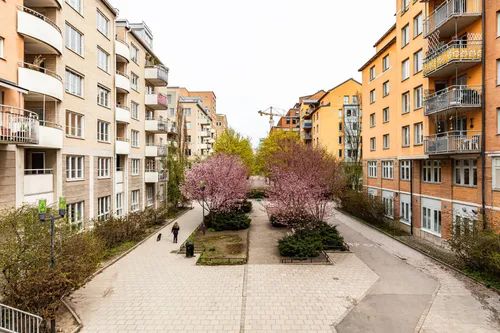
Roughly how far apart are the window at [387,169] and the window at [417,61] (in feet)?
27.0

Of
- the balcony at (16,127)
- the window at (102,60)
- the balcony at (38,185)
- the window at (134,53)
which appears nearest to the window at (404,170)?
the window at (102,60)

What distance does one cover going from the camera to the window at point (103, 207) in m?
22.7

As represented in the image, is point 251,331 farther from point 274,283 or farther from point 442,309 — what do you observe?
point 442,309

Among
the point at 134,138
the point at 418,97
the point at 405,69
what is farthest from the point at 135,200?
the point at 405,69

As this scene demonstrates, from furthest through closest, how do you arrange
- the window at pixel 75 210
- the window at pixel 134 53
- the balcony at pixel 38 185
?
1. the window at pixel 134 53
2. the window at pixel 75 210
3. the balcony at pixel 38 185

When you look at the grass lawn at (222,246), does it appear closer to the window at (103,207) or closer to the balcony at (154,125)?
the window at (103,207)

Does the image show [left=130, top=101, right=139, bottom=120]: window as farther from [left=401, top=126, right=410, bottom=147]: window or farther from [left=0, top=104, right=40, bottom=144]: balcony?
[left=401, top=126, right=410, bottom=147]: window

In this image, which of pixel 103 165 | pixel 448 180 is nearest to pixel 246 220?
pixel 103 165

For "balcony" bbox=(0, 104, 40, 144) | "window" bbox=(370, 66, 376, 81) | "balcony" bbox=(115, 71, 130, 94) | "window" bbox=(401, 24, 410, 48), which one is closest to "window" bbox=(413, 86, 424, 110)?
"window" bbox=(401, 24, 410, 48)

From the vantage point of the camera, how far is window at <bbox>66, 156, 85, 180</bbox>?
61.7 ft

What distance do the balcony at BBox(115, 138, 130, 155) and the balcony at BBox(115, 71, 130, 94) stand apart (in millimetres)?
3927

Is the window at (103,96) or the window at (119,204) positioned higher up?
the window at (103,96)

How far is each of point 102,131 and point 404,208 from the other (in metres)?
23.9

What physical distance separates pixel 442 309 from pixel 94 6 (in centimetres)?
2534
